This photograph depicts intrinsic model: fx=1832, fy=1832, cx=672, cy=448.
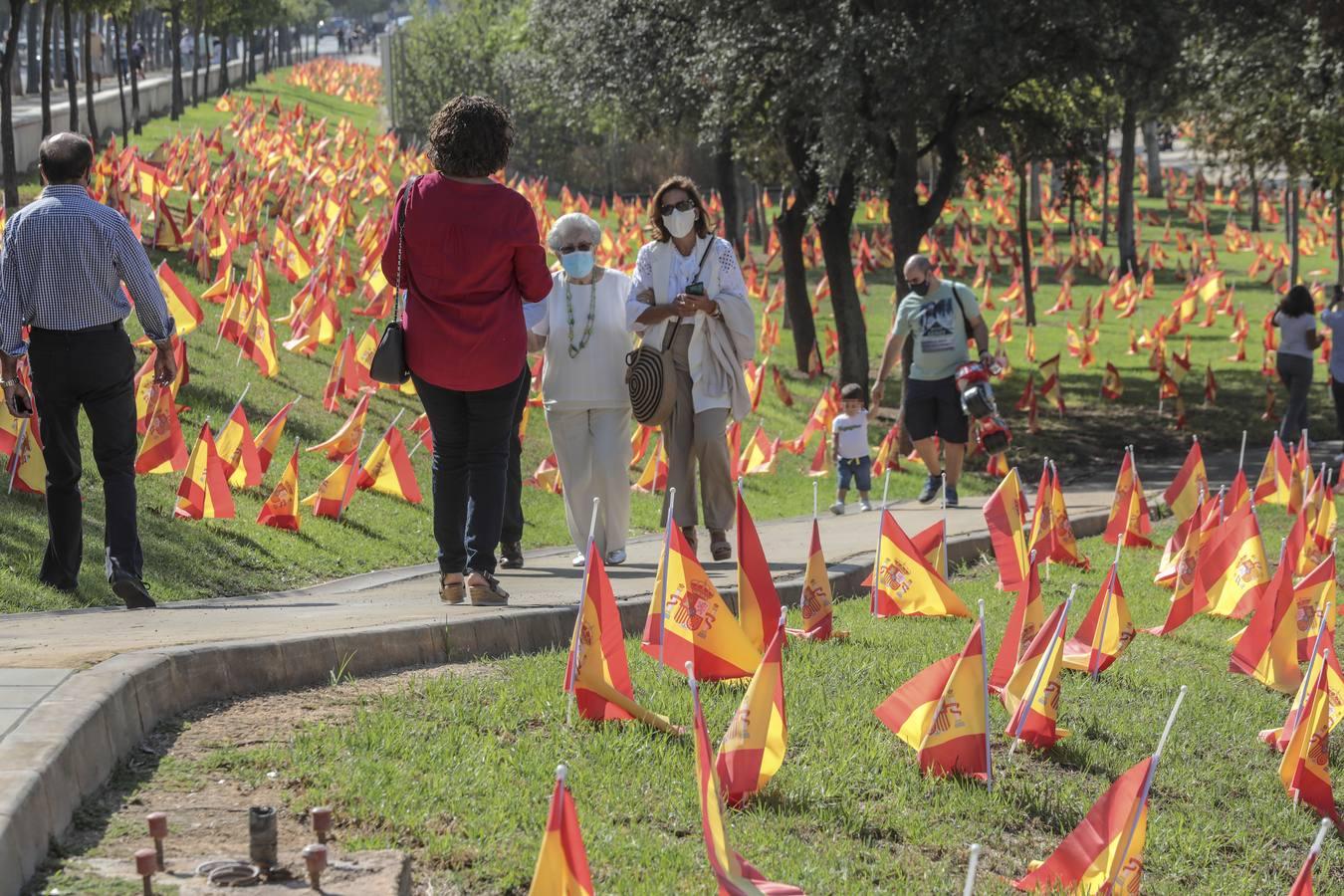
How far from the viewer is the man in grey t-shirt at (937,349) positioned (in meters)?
12.2

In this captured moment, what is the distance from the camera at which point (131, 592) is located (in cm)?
704

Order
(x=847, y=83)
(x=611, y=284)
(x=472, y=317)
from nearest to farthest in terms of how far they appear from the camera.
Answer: (x=472, y=317) → (x=611, y=284) → (x=847, y=83)

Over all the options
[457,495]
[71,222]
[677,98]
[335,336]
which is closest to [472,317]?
[457,495]

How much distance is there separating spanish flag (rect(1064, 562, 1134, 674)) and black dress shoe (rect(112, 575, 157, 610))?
11.8 feet

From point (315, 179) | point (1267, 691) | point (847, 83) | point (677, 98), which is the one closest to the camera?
point (1267, 691)

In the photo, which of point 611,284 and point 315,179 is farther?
point 315,179

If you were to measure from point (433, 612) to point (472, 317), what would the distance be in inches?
43.0

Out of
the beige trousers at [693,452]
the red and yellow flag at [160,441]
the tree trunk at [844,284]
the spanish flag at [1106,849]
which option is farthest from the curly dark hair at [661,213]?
the tree trunk at [844,284]

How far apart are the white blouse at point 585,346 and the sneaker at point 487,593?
1433mm

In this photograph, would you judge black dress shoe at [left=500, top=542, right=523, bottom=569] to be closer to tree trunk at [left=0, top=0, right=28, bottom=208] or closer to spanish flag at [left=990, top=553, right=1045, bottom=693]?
spanish flag at [left=990, top=553, right=1045, bottom=693]

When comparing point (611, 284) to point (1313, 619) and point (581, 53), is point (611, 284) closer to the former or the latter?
point (1313, 619)

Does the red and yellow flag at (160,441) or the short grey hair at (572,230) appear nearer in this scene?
the short grey hair at (572,230)

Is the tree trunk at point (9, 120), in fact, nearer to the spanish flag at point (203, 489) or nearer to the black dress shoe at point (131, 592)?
the spanish flag at point (203, 489)

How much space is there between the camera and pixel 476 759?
4891 millimetres
